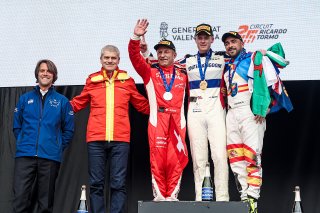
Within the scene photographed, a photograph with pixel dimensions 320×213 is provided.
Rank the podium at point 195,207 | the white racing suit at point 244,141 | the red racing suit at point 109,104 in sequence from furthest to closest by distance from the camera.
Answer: the red racing suit at point 109,104, the white racing suit at point 244,141, the podium at point 195,207

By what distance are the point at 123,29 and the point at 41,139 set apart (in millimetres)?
1507

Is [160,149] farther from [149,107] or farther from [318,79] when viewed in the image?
[318,79]

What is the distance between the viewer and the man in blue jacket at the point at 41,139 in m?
4.29

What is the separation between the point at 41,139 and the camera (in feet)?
14.3

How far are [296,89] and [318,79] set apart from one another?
0.49 metres

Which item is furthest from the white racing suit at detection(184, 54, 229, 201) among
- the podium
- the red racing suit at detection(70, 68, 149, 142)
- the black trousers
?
the podium

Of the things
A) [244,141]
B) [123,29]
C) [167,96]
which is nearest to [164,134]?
[167,96]

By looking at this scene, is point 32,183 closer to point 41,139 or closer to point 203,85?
point 41,139

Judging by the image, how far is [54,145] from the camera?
14.4ft

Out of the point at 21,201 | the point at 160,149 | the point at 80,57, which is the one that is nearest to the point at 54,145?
the point at 21,201

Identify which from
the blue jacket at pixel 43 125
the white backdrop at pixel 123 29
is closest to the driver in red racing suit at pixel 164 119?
the white backdrop at pixel 123 29

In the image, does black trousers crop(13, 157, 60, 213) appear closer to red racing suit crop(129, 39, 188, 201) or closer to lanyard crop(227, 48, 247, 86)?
red racing suit crop(129, 39, 188, 201)

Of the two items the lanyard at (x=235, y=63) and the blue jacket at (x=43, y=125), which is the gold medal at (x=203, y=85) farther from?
the blue jacket at (x=43, y=125)

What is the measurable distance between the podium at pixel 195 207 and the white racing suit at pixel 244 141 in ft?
3.87
